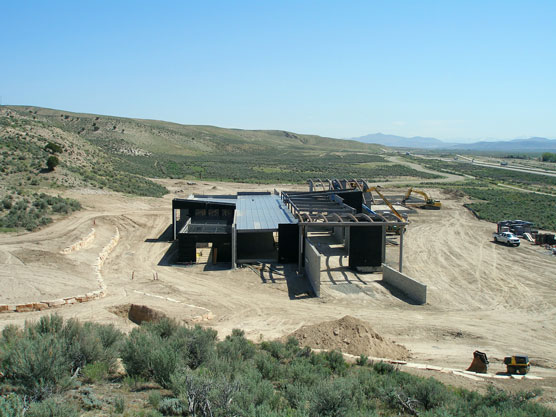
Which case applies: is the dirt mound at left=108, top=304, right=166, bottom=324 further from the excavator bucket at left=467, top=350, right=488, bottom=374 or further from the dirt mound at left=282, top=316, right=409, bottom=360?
the excavator bucket at left=467, top=350, right=488, bottom=374

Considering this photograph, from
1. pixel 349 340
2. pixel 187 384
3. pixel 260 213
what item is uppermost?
pixel 260 213

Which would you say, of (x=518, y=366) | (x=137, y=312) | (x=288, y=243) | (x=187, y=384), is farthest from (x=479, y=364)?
(x=288, y=243)

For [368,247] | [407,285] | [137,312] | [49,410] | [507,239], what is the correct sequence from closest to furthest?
[49,410] < [137,312] < [407,285] < [368,247] < [507,239]

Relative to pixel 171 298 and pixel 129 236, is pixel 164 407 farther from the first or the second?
pixel 129 236

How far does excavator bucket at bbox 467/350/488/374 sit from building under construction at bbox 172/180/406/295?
28.8 feet

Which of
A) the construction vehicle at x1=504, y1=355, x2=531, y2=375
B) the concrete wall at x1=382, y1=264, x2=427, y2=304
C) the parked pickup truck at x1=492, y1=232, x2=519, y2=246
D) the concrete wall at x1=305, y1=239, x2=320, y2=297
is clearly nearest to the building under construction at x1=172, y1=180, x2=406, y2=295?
the concrete wall at x1=305, y1=239, x2=320, y2=297

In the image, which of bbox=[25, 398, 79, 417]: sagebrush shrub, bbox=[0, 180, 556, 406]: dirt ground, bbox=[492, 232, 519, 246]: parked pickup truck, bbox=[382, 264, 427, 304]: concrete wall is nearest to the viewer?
bbox=[25, 398, 79, 417]: sagebrush shrub

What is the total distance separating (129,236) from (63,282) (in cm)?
1386

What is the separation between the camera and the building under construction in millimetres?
24578

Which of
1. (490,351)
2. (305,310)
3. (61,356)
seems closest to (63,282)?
(305,310)

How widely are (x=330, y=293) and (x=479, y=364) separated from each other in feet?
28.8

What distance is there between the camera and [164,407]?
7043 mm

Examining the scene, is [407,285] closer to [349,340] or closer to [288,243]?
[288,243]

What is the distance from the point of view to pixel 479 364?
1293 cm
